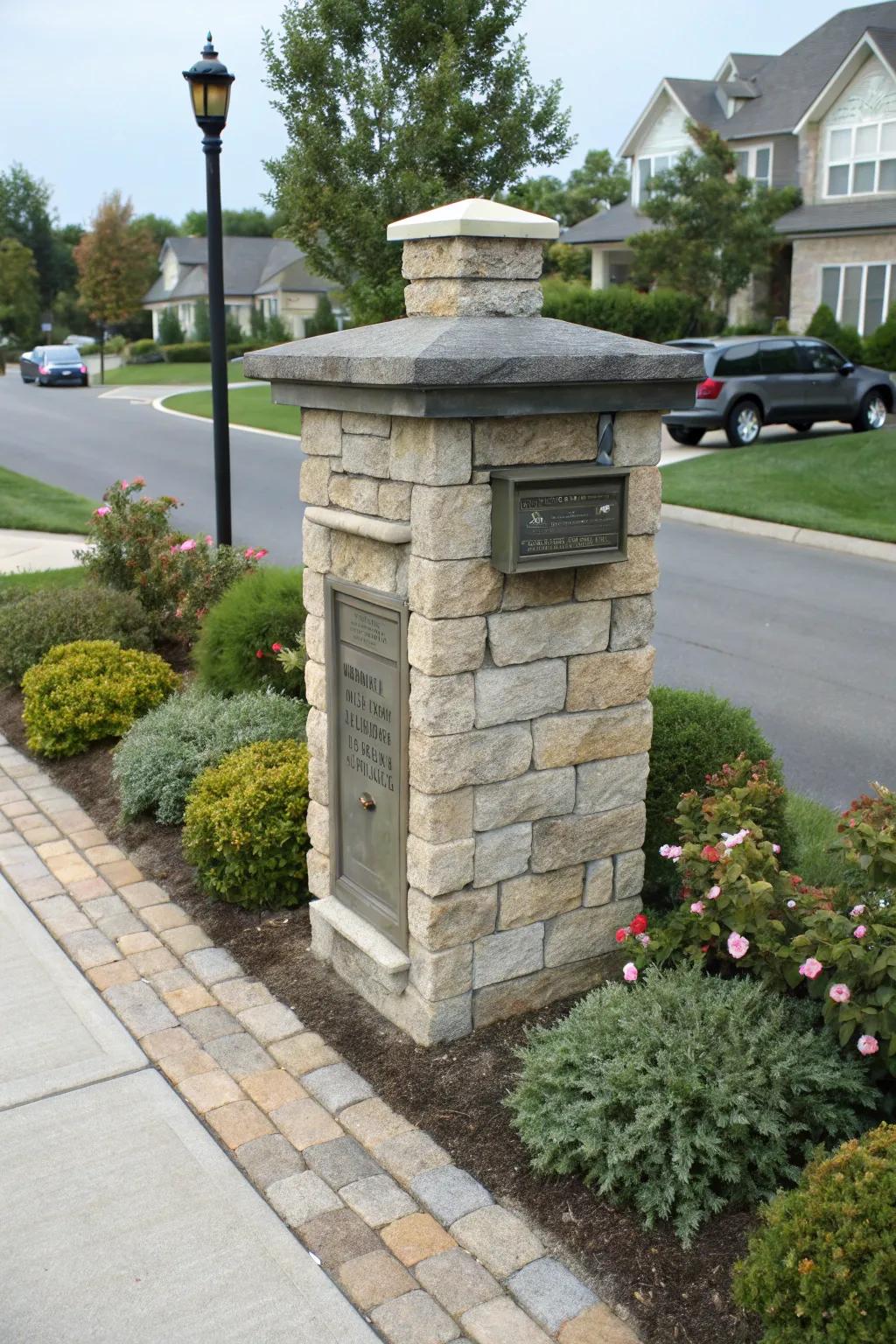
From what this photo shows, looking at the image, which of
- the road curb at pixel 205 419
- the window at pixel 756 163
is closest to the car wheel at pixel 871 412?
the road curb at pixel 205 419

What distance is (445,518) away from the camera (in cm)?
429

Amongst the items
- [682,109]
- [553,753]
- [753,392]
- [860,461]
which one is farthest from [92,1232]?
[682,109]

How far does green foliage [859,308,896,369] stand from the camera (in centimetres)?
2914

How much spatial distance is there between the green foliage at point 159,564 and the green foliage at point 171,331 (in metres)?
51.6

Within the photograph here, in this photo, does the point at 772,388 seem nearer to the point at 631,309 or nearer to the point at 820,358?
the point at 820,358

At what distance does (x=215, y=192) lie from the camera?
9023 millimetres

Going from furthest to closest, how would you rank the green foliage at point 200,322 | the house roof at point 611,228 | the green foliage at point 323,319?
the green foliage at point 200,322 < the green foliage at point 323,319 < the house roof at point 611,228

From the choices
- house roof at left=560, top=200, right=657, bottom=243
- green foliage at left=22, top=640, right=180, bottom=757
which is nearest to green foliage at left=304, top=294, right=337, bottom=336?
house roof at left=560, top=200, right=657, bottom=243

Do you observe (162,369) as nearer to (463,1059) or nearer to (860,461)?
(860,461)

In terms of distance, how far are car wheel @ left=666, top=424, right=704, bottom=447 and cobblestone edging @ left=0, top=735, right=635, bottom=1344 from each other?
1724 centimetres

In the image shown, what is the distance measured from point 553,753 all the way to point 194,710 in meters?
2.94

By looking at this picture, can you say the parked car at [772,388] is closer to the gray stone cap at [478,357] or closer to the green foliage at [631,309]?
the green foliage at [631,309]

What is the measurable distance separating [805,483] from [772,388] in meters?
4.09

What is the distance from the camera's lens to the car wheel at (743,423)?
21.3 m
